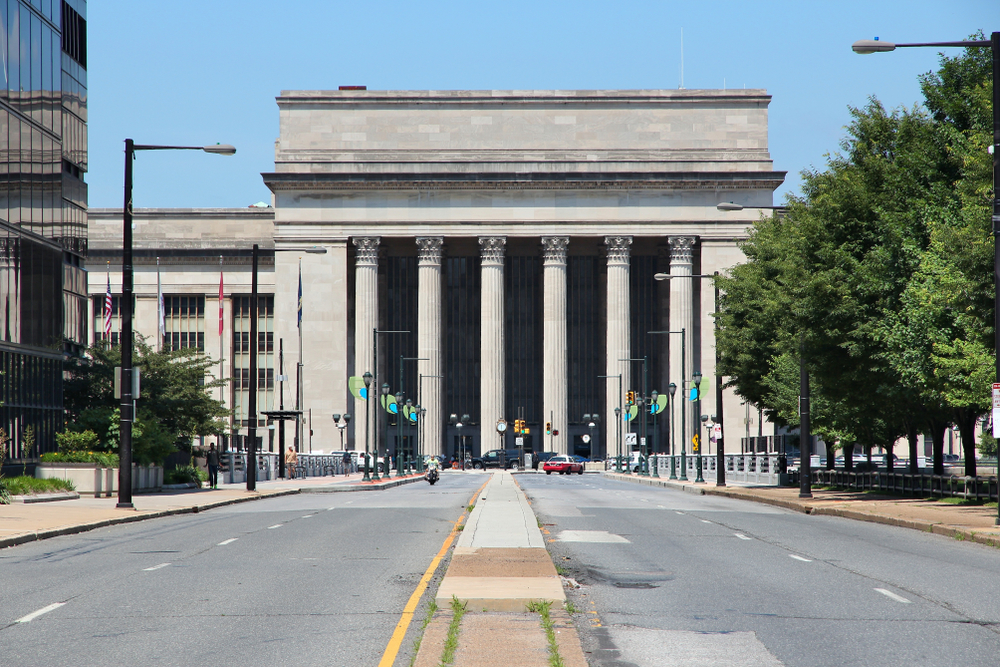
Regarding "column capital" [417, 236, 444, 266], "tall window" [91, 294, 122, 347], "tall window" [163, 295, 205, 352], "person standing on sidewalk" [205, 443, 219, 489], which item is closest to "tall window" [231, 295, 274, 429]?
"tall window" [163, 295, 205, 352]

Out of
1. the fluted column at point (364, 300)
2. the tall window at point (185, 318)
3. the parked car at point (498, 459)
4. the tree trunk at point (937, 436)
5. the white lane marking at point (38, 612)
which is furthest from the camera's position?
the tall window at point (185, 318)

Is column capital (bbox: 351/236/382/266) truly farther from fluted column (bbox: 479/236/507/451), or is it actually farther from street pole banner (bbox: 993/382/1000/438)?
street pole banner (bbox: 993/382/1000/438)

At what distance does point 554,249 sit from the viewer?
106m

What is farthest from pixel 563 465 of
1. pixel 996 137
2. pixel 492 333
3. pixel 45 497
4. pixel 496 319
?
pixel 996 137

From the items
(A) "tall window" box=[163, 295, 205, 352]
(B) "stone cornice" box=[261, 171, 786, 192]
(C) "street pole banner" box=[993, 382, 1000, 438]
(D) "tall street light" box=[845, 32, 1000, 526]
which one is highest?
(B) "stone cornice" box=[261, 171, 786, 192]

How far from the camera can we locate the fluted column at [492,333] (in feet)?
348

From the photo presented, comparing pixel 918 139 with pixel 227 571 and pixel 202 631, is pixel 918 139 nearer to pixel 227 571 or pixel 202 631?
pixel 227 571

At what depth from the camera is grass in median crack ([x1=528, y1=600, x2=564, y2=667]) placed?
9143mm

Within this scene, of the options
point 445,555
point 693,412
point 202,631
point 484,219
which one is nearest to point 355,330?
point 484,219

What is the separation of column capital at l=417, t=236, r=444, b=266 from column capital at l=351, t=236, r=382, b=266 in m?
A: 3.74

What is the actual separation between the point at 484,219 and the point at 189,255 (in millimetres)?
29577

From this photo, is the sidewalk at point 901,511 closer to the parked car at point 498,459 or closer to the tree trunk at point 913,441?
the tree trunk at point 913,441

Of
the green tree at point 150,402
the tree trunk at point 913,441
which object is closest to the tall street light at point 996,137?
the tree trunk at point 913,441

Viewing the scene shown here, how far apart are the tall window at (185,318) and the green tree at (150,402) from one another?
7010 cm
